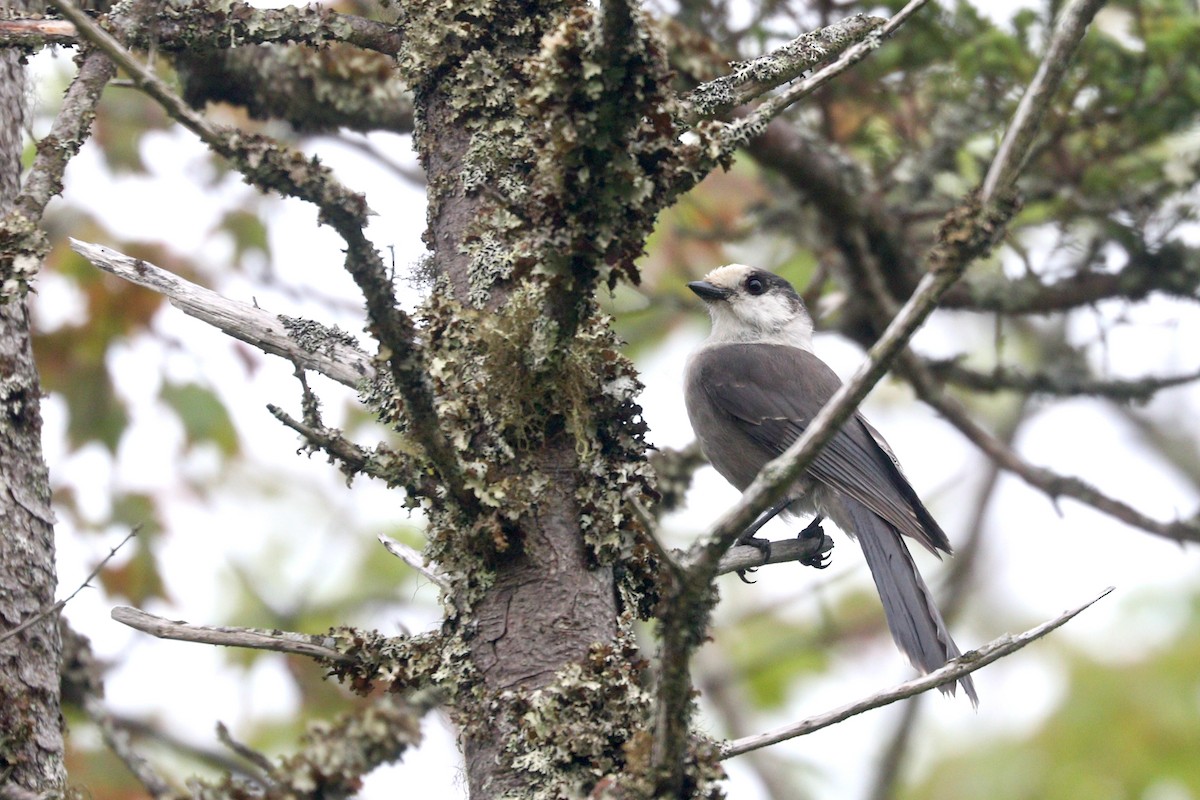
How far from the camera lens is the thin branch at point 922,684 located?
1906 millimetres

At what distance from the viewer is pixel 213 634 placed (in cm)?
192

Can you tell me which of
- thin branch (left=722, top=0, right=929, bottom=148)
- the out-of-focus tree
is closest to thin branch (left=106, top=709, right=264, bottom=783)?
the out-of-focus tree

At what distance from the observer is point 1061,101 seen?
4.28 meters

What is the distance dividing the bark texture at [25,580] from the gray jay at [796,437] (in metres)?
1.92

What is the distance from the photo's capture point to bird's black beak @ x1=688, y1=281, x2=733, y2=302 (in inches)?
191

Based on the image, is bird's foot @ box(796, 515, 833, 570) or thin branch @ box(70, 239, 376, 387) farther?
bird's foot @ box(796, 515, 833, 570)

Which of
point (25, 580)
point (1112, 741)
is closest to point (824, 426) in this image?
point (25, 580)

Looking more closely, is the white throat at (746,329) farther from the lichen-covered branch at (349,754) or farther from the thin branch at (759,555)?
the lichen-covered branch at (349,754)

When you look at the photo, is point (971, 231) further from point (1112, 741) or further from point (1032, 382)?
point (1112, 741)

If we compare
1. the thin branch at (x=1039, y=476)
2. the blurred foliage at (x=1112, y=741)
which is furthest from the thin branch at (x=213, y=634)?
the blurred foliage at (x=1112, y=741)

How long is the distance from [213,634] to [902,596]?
2287 mm

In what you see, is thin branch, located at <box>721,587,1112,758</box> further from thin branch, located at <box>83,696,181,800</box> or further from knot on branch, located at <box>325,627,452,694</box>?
thin branch, located at <box>83,696,181,800</box>

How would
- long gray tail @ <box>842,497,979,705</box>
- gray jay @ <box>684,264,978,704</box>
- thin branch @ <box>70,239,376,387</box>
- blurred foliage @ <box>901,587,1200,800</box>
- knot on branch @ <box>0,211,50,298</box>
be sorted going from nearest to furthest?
knot on branch @ <box>0,211,50,298</box> → thin branch @ <box>70,239,376,387</box> → long gray tail @ <box>842,497,979,705</box> → gray jay @ <box>684,264,978,704</box> → blurred foliage @ <box>901,587,1200,800</box>

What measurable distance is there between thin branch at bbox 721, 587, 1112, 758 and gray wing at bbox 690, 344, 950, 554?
1.94 metres
